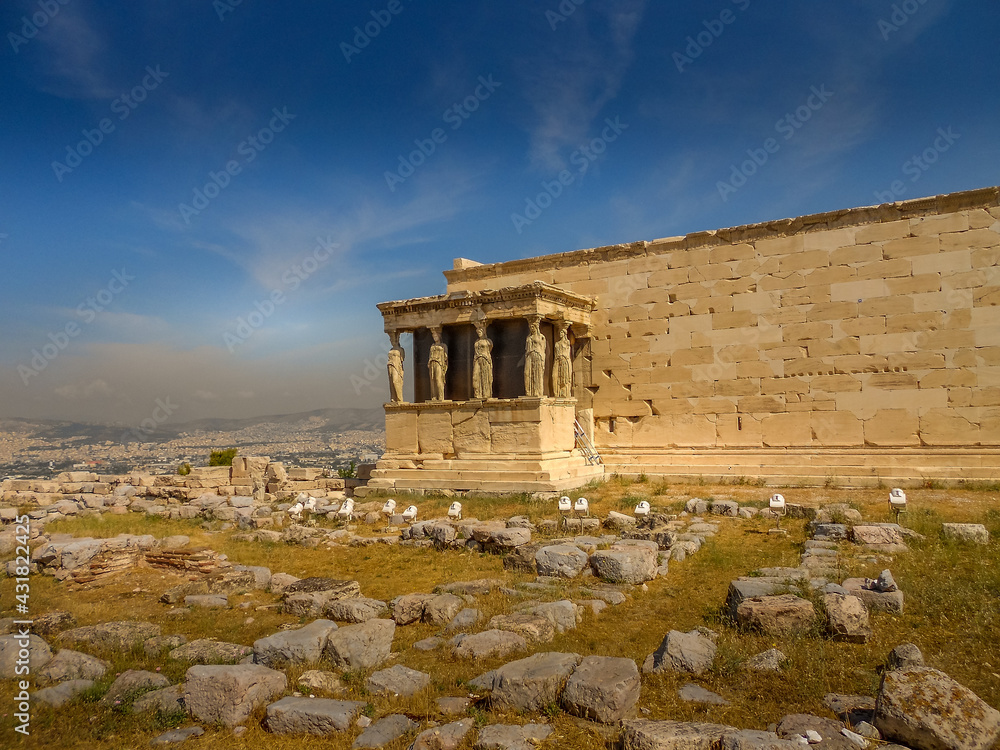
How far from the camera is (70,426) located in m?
69.2

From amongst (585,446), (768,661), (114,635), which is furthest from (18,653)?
(585,446)

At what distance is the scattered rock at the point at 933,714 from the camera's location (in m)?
3.99

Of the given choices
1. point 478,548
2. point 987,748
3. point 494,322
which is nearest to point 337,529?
point 478,548

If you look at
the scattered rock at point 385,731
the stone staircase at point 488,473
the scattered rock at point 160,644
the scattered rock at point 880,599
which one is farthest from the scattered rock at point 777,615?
the stone staircase at point 488,473

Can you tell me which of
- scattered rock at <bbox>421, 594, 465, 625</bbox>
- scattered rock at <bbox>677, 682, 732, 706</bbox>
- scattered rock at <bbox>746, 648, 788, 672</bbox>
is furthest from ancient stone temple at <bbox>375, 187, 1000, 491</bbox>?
scattered rock at <bbox>677, 682, 732, 706</bbox>

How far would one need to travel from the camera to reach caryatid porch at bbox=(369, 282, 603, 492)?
15852 mm

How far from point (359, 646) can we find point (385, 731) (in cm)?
135

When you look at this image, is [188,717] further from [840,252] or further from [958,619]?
[840,252]

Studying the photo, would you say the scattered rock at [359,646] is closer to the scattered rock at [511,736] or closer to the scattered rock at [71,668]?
the scattered rock at [511,736]

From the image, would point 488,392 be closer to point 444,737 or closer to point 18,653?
point 18,653

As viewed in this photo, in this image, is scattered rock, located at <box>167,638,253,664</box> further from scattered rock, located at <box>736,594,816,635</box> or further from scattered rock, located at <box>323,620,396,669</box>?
scattered rock, located at <box>736,594,816,635</box>

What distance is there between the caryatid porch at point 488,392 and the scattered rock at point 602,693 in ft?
32.2

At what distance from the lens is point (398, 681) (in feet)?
17.9

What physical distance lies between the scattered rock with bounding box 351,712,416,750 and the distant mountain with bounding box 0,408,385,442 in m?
37.1
